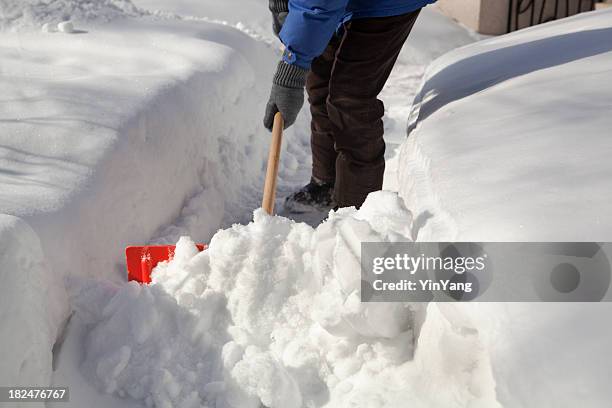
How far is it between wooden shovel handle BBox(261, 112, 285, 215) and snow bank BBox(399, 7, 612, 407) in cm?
43

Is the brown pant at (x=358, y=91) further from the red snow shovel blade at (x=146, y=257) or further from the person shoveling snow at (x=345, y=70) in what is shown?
the red snow shovel blade at (x=146, y=257)

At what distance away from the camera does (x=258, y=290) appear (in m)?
1.90

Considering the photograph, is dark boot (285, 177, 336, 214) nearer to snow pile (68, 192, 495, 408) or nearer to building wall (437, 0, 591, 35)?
snow pile (68, 192, 495, 408)

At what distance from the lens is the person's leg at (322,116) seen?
2.99m

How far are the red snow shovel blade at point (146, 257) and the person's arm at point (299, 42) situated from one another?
0.69 meters

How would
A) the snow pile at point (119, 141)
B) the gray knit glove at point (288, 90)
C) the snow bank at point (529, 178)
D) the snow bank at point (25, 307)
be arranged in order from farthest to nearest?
the gray knit glove at point (288, 90) < the snow pile at point (119, 141) < the snow bank at point (25, 307) < the snow bank at point (529, 178)

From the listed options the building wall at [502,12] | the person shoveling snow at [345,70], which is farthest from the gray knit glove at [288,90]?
the building wall at [502,12]

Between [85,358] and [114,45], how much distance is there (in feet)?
7.17

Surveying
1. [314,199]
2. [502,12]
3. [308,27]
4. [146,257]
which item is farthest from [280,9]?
[502,12]

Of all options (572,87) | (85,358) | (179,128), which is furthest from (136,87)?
(572,87)

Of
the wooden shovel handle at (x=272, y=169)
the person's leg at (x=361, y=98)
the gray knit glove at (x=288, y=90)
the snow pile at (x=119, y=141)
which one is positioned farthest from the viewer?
the person's leg at (x=361, y=98)

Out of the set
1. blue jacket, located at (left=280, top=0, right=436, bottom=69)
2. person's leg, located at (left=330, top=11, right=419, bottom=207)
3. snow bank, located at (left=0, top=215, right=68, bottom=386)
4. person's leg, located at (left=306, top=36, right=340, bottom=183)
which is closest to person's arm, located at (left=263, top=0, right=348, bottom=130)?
blue jacket, located at (left=280, top=0, right=436, bottom=69)

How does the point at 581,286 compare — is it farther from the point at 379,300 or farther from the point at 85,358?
the point at 85,358

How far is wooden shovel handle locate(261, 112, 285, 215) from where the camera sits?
233cm
